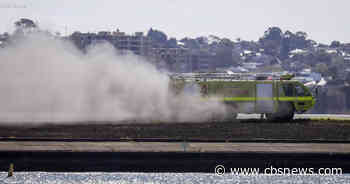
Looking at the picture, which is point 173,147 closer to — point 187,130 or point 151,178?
point 151,178

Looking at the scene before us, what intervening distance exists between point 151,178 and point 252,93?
22360 mm

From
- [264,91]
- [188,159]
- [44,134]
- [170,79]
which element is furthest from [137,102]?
[188,159]

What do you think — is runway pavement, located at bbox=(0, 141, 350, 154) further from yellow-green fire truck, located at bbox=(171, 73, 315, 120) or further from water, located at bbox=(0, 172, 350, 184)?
yellow-green fire truck, located at bbox=(171, 73, 315, 120)

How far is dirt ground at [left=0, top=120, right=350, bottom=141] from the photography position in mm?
37719

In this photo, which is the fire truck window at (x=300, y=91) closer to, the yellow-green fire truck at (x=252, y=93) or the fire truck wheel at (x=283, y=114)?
the yellow-green fire truck at (x=252, y=93)

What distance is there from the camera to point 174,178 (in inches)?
1139

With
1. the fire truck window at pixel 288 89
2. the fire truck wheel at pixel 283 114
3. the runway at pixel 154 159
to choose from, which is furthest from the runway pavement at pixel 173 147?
the fire truck window at pixel 288 89

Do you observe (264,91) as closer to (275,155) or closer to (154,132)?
(154,132)

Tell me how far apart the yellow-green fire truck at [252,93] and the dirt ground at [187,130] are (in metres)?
3.79

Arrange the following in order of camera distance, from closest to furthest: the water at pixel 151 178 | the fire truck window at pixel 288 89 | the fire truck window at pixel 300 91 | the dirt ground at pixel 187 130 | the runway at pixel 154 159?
1. the water at pixel 151 178
2. the runway at pixel 154 159
3. the dirt ground at pixel 187 130
4. the fire truck window at pixel 288 89
5. the fire truck window at pixel 300 91

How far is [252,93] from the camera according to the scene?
165ft

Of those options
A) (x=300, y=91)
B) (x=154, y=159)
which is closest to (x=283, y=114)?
(x=300, y=91)

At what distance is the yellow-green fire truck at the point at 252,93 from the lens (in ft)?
163

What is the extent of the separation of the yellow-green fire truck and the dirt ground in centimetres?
379
